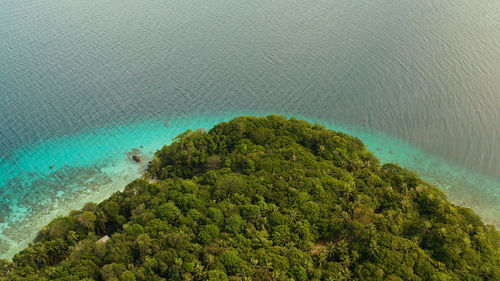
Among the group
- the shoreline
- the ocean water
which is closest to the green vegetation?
the shoreline

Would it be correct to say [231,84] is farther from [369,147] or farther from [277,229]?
[277,229]

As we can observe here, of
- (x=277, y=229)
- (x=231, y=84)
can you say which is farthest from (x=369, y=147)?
(x=231, y=84)

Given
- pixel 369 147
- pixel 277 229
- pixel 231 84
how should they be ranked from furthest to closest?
pixel 231 84 < pixel 369 147 < pixel 277 229

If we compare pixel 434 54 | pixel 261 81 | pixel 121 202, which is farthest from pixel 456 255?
pixel 434 54

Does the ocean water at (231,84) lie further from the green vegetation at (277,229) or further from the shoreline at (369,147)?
the green vegetation at (277,229)

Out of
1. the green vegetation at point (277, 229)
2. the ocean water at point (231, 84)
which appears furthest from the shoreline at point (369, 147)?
the green vegetation at point (277, 229)
